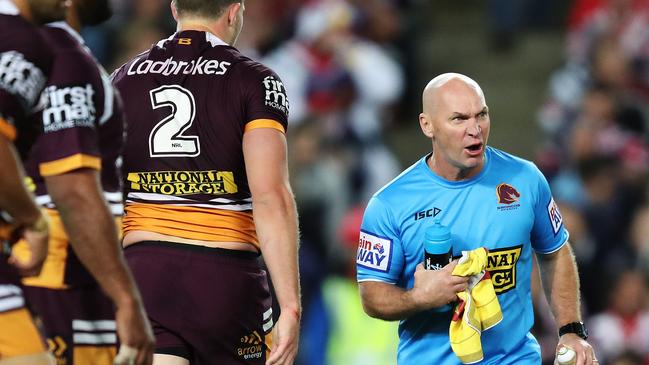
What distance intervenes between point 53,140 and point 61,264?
614 millimetres

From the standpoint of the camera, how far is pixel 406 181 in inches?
242

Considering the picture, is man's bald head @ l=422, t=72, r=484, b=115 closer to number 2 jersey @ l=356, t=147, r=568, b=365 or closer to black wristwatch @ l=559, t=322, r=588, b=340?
number 2 jersey @ l=356, t=147, r=568, b=365

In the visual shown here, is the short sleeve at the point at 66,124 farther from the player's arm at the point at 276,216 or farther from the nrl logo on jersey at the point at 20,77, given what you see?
the player's arm at the point at 276,216

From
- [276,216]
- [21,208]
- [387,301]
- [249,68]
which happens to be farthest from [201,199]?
[21,208]

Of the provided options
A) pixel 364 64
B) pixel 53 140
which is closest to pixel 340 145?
pixel 364 64

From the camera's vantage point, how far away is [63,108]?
4297 millimetres

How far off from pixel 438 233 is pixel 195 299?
106 cm

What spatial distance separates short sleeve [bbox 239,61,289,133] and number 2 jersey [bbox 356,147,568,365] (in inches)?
29.1

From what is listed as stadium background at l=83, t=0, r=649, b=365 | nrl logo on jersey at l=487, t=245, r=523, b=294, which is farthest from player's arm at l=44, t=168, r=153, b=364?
stadium background at l=83, t=0, r=649, b=365

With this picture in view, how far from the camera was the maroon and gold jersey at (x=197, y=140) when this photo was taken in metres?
5.57

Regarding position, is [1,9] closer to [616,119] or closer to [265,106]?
[265,106]

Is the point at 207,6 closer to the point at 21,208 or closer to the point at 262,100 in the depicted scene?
the point at 262,100

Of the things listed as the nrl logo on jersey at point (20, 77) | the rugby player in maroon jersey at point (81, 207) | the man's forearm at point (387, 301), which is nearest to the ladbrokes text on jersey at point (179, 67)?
the rugby player in maroon jersey at point (81, 207)

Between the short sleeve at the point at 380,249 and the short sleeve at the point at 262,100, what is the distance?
0.71m
